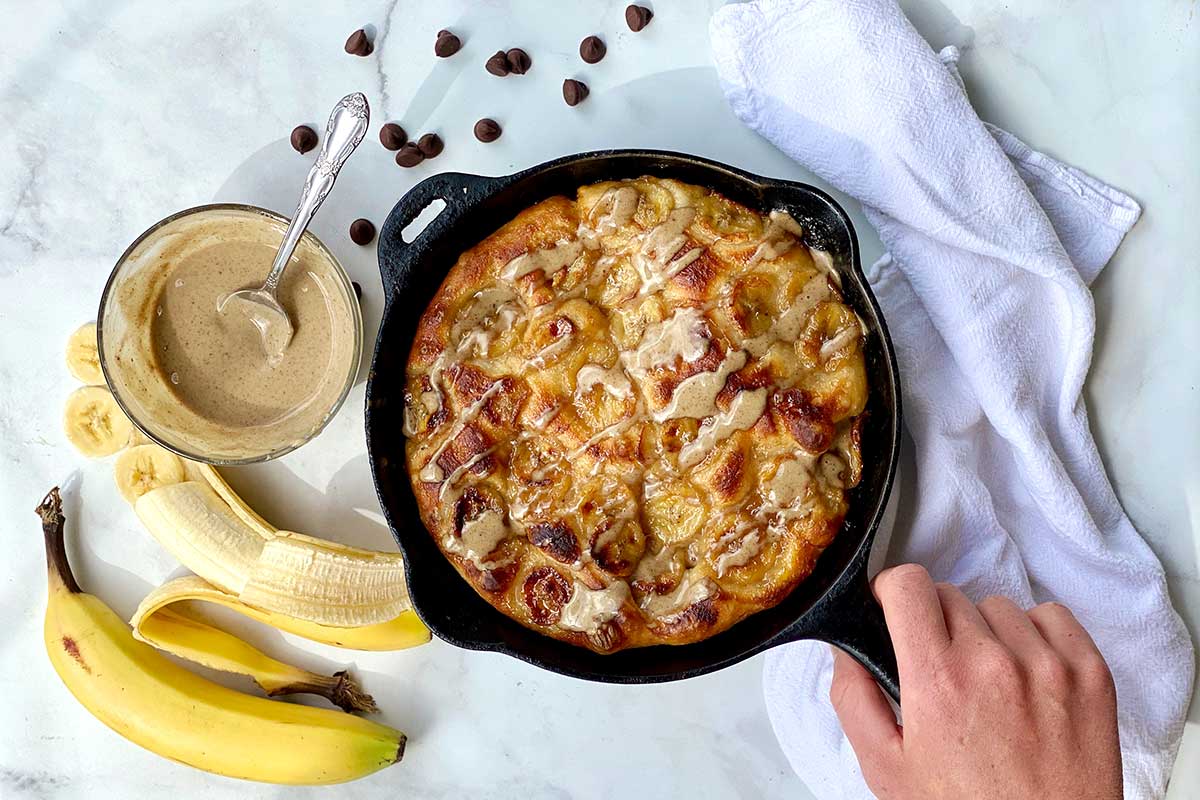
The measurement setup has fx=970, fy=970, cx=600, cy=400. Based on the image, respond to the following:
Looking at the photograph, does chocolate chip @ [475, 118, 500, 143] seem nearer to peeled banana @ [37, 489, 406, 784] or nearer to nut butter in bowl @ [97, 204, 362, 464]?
nut butter in bowl @ [97, 204, 362, 464]

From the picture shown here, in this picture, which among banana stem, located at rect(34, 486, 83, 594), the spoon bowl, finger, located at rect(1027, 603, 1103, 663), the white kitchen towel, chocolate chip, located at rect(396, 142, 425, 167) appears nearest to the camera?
finger, located at rect(1027, 603, 1103, 663)

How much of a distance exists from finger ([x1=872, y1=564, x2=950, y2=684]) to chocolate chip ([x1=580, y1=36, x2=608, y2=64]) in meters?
1.56

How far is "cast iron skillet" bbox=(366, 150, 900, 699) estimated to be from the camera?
7.28 ft

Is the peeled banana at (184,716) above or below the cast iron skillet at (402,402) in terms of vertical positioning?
below

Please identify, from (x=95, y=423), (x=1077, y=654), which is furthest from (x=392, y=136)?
(x=1077, y=654)

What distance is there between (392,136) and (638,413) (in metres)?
1.10

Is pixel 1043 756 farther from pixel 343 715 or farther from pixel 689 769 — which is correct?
pixel 343 715

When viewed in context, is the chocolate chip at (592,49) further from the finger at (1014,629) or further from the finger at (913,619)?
the finger at (1014,629)

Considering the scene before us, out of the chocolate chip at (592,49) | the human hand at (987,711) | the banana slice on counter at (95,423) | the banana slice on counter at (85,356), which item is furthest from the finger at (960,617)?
the banana slice on counter at (85,356)

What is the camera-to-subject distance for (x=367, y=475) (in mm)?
2762

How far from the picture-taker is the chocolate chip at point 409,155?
2643mm

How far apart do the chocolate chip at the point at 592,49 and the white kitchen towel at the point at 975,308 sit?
12.5 inches

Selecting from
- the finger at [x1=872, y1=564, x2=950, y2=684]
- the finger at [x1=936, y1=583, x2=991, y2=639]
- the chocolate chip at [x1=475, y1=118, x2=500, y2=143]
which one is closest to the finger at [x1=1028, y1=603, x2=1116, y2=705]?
the finger at [x1=936, y1=583, x2=991, y2=639]

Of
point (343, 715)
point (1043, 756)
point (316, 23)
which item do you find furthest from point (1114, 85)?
point (343, 715)
